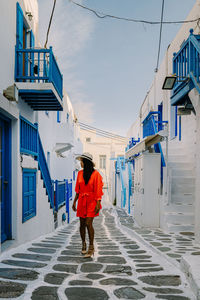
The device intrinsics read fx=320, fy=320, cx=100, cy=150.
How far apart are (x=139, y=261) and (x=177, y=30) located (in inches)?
401

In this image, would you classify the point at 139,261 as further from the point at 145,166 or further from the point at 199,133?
the point at 145,166

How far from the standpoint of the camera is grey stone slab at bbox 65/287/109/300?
324cm

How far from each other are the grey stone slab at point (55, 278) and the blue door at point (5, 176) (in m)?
2.07

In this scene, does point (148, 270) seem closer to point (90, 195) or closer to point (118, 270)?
point (118, 270)

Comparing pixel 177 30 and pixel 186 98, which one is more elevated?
pixel 177 30

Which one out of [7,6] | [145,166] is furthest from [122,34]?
[7,6]

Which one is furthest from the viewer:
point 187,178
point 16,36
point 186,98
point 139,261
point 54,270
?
point 187,178

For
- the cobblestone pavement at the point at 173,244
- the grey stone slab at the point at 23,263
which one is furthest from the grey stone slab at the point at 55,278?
the cobblestone pavement at the point at 173,244

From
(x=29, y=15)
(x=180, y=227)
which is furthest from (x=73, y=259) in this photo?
(x=29, y=15)

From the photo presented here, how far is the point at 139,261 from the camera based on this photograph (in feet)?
16.0

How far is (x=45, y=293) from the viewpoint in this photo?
3.31 m

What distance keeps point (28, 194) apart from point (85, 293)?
4036mm

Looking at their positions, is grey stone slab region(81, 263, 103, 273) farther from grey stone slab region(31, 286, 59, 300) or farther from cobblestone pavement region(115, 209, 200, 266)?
cobblestone pavement region(115, 209, 200, 266)

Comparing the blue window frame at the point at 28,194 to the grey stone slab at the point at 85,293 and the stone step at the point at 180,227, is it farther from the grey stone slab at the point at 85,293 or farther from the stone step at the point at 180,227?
the stone step at the point at 180,227
